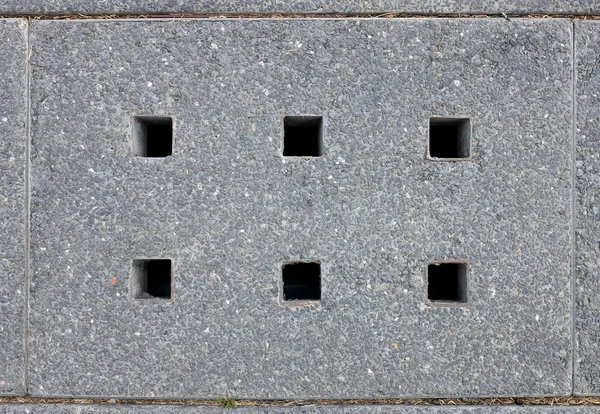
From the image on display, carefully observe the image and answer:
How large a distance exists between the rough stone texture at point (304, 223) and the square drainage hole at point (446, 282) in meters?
0.09

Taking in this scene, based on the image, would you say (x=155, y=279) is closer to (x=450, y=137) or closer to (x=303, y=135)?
(x=303, y=135)

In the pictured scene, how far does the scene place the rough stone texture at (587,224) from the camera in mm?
1937

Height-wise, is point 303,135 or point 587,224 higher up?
point 303,135

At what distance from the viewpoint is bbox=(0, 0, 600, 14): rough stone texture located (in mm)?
1959

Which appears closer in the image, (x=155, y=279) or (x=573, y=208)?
(x=573, y=208)

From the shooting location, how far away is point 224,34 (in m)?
1.94

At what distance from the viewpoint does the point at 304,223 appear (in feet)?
6.32

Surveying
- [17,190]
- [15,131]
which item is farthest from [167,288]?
[15,131]

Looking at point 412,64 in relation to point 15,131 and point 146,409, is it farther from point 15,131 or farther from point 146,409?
point 146,409

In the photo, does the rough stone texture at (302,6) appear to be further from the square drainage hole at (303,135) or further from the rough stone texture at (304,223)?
the square drainage hole at (303,135)

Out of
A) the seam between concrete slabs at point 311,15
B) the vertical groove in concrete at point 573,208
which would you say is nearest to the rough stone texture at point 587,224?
the vertical groove in concrete at point 573,208

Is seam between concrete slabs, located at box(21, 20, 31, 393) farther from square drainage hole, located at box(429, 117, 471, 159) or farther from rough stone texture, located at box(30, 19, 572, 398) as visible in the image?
square drainage hole, located at box(429, 117, 471, 159)

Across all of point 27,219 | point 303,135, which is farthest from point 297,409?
point 27,219

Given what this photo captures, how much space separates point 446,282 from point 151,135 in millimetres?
1466
